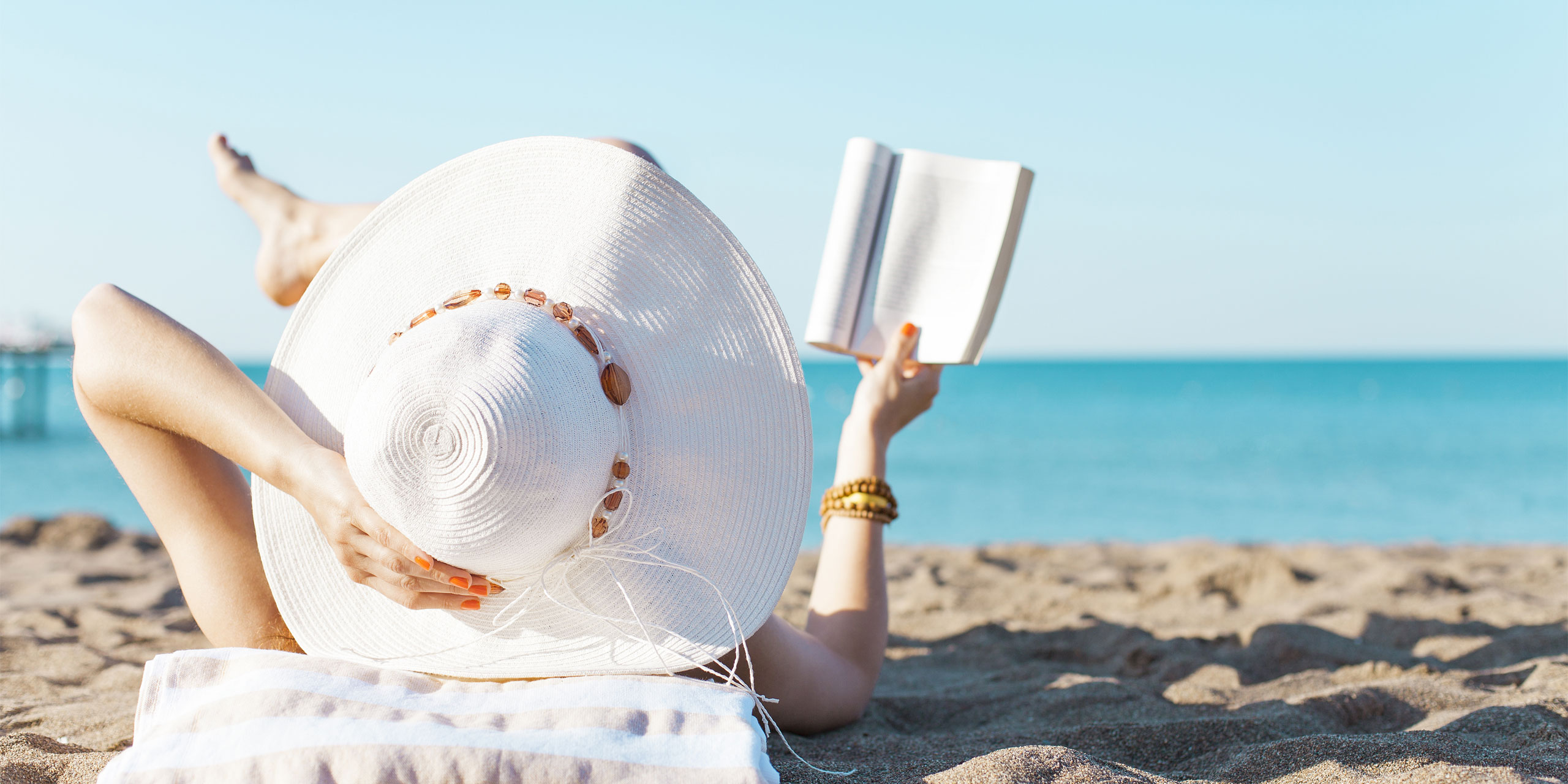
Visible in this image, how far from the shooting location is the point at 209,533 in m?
1.83

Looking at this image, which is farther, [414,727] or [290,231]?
[290,231]

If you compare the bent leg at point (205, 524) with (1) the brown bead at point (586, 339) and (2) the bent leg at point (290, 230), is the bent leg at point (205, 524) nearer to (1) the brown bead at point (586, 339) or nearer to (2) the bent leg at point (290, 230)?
(2) the bent leg at point (290, 230)

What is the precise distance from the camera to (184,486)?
180 centimetres

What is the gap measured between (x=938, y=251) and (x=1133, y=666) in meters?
1.33

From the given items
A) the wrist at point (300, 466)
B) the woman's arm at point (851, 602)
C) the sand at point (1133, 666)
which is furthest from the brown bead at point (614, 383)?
the sand at point (1133, 666)

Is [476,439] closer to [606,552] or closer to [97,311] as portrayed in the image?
[606,552]

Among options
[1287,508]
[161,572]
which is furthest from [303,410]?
[1287,508]

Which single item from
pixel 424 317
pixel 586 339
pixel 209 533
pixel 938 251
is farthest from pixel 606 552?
pixel 938 251

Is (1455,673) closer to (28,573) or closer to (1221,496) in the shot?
(28,573)

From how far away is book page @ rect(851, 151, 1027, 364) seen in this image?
7.06 ft

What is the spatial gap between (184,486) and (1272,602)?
3444 mm

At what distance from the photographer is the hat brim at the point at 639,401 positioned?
154cm

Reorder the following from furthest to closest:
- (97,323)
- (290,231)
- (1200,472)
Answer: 1. (1200,472)
2. (290,231)
3. (97,323)

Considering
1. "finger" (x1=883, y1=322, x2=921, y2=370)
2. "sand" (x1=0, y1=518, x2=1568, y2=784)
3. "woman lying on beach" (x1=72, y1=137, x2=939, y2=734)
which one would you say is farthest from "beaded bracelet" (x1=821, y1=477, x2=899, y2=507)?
"sand" (x1=0, y1=518, x2=1568, y2=784)
